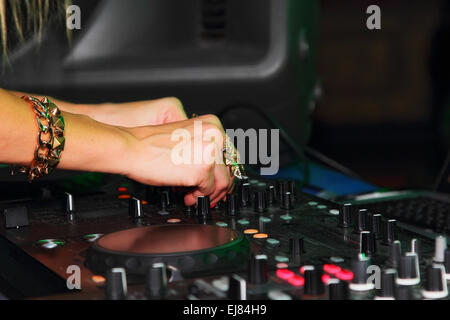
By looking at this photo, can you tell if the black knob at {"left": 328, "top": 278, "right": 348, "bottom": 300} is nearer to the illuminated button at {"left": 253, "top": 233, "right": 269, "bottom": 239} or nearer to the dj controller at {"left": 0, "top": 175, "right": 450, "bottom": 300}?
the dj controller at {"left": 0, "top": 175, "right": 450, "bottom": 300}

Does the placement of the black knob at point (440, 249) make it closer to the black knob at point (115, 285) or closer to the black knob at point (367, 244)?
the black knob at point (367, 244)

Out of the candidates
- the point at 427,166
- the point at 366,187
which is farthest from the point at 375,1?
the point at 366,187

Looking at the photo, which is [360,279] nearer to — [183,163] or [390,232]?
[390,232]

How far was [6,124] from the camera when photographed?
0.72 meters

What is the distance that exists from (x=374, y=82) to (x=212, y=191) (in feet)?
16.8

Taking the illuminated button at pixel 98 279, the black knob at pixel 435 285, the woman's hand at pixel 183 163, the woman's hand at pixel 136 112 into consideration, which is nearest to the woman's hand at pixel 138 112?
the woman's hand at pixel 136 112

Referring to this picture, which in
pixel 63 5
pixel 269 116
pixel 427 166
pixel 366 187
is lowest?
pixel 427 166

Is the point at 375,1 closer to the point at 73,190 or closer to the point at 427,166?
the point at 427,166

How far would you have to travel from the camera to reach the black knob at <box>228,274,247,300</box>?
20.4 inches

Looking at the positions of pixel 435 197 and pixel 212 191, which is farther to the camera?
pixel 435 197

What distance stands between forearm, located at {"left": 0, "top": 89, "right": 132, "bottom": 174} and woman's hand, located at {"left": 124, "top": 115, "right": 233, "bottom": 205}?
0.02 meters

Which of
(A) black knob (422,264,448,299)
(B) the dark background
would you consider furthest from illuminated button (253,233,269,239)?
(B) the dark background

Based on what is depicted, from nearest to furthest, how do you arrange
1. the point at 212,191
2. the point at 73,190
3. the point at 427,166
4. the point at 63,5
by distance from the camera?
the point at 212,191, the point at 73,190, the point at 63,5, the point at 427,166

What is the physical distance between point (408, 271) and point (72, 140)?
0.42m
